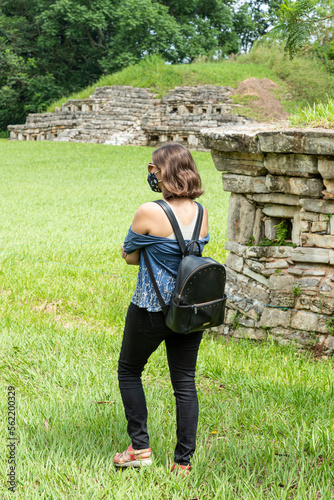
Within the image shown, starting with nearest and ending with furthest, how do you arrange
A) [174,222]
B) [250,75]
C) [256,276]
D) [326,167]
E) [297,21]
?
[174,222], [297,21], [326,167], [256,276], [250,75]

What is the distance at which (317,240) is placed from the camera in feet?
14.5

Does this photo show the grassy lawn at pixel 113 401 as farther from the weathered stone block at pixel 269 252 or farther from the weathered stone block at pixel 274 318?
the weathered stone block at pixel 269 252

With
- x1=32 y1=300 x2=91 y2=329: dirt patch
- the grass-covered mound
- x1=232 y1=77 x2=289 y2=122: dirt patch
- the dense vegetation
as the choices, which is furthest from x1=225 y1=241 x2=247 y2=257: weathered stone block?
the dense vegetation

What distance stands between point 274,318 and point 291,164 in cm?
131

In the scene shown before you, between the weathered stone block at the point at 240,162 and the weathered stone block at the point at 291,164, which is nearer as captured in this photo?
the weathered stone block at the point at 291,164

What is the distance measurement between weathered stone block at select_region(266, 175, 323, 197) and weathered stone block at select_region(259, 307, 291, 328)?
1.02 meters

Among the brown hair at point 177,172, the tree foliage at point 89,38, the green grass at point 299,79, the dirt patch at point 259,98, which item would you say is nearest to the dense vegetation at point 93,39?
the tree foliage at point 89,38

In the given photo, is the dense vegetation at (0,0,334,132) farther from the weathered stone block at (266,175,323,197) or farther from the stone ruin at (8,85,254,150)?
the weathered stone block at (266,175,323,197)

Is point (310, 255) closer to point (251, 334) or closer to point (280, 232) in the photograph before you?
point (280, 232)

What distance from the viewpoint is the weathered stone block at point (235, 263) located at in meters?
4.90

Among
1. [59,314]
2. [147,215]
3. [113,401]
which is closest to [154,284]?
[147,215]

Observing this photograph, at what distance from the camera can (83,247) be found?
7.68m

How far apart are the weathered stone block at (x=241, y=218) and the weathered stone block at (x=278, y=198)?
0.42 ft

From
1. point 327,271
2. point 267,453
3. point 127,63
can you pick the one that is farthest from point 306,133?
point 127,63
